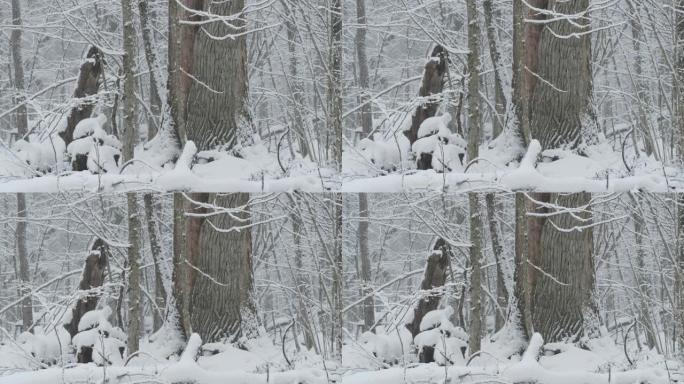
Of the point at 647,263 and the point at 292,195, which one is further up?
the point at 292,195

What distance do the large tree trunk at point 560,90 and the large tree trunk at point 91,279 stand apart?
342cm

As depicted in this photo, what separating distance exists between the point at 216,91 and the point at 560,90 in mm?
2522

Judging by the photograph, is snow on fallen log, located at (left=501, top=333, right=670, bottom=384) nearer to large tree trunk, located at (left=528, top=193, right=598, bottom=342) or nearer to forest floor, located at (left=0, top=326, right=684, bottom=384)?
forest floor, located at (left=0, top=326, right=684, bottom=384)

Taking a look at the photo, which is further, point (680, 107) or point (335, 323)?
point (680, 107)

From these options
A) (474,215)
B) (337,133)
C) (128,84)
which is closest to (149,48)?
(128,84)

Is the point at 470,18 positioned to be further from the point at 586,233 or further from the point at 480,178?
the point at 586,233

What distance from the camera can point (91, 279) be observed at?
6172 millimetres

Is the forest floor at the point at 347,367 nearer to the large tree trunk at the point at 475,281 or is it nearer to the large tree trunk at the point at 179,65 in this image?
the large tree trunk at the point at 475,281

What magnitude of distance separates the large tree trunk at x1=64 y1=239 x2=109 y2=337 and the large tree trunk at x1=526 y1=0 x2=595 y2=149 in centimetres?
342

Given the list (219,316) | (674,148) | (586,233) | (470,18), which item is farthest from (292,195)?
(674,148)

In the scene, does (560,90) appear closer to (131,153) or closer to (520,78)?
(520,78)

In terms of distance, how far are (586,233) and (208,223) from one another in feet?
9.39

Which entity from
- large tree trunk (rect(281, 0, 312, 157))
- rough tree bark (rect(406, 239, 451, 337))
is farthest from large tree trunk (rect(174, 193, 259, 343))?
rough tree bark (rect(406, 239, 451, 337))

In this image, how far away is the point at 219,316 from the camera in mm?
5938
